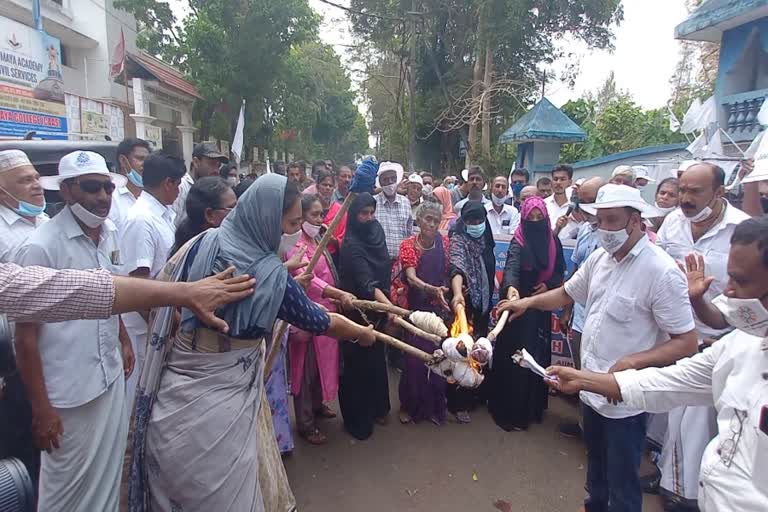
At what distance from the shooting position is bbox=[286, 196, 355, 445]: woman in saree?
392cm

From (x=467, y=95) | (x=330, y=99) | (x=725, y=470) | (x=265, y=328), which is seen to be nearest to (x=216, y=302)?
(x=265, y=328)

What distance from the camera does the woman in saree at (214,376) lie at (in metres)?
1.99

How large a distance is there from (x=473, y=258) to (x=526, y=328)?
2.59ft

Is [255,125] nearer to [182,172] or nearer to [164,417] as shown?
[182,172]

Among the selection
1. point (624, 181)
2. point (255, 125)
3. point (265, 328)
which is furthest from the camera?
point (255, 125)

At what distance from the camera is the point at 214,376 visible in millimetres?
2033

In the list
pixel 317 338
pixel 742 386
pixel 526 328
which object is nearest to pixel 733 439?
pixel 742 386

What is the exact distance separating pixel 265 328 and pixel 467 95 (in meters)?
17.6

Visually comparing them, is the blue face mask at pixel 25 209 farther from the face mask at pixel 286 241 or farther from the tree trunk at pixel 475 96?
the tree trunk at pixel 475 96

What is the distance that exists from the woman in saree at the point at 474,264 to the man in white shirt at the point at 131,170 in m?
2.77

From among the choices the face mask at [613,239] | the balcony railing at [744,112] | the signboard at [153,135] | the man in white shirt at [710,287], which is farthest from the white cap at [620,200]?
the signboard at [153,135]

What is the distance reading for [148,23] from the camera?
16.7m

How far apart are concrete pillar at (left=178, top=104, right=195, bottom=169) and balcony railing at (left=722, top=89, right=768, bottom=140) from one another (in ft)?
56.1

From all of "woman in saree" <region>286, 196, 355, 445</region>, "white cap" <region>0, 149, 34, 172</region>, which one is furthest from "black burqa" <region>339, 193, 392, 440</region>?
"white cap" <region>0, 149, 34, 172</region>
